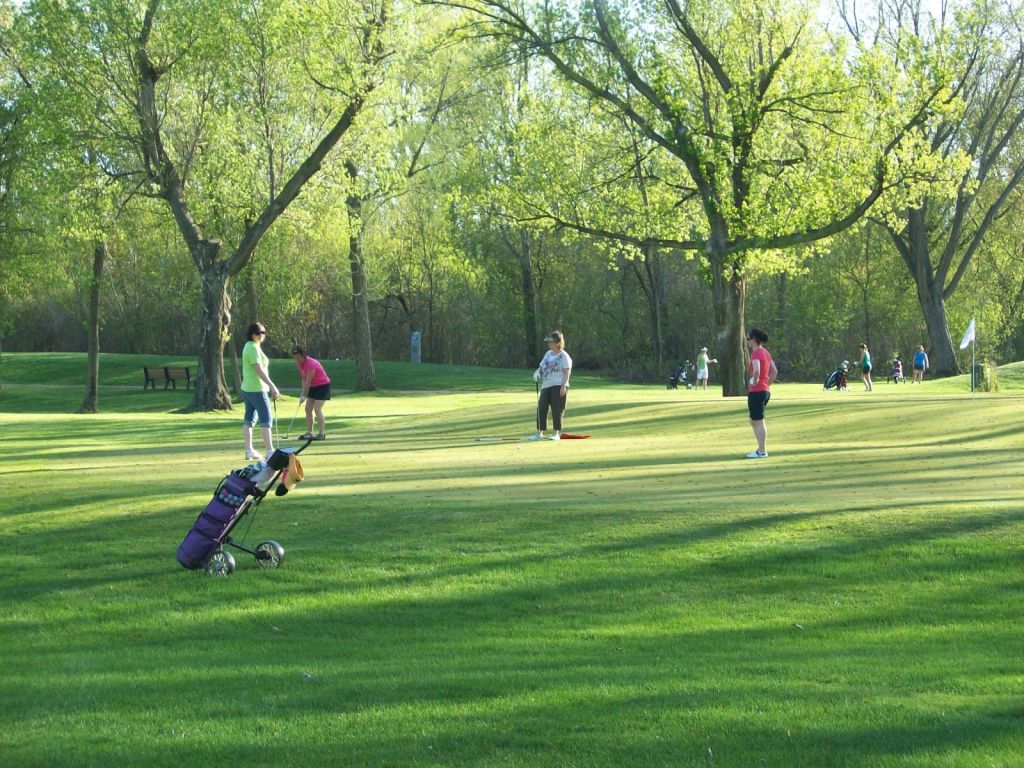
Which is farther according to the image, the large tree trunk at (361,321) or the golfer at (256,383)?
the large tree trunk at (361,321)

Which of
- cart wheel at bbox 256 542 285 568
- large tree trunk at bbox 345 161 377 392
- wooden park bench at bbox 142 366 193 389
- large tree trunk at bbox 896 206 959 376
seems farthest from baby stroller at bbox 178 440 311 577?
large tree trunk at bbox 896 206 959 376

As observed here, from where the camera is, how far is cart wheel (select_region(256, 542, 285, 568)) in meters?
11.9

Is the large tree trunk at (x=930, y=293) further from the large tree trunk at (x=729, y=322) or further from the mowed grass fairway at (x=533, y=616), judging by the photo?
the mowed grass fairway at (x=533, y=616)

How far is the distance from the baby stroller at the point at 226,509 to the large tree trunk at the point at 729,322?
26782 millimetres

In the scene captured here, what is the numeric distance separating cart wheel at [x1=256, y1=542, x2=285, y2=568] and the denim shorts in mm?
9004

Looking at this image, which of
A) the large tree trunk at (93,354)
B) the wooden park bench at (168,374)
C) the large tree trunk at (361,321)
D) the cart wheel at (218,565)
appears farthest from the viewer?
the wooden park bench at (168,374)

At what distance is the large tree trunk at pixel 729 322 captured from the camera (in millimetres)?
37531

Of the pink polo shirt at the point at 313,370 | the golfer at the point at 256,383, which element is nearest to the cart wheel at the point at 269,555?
the golfer at the point at 256,383

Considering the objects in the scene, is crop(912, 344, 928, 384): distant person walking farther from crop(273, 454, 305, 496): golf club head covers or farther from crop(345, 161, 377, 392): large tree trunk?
crop(273, 454, 305, 496): golf club head covers

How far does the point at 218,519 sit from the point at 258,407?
379 inches

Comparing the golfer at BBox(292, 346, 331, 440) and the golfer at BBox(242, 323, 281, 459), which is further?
the golfer at BBox(292, 346, 331, 440)

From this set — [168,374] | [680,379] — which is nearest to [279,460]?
[168,374]

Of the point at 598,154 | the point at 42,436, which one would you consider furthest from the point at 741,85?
the point at 42,436

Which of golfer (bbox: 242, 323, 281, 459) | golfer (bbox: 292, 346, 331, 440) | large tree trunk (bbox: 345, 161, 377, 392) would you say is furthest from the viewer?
large tree trunk (bbox: 345, 161, 377, 392)
